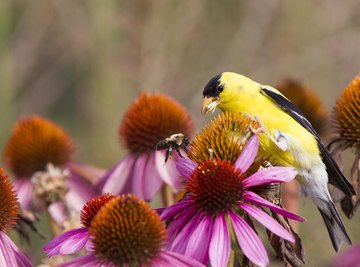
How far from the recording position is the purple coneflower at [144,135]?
137 inches

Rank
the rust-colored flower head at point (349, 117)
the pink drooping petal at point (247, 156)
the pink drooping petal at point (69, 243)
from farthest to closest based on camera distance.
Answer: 1. the rust-colored flower head at point (349, 117)
2. the pink drooping petal at point (247, 156)
3. the pink drooping petal at point (69, 243)

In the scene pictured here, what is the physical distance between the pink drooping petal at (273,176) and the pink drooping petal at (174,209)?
19 centimetres

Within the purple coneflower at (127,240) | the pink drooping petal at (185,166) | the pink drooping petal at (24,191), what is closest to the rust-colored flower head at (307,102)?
the pink drooping petal at (24,191)

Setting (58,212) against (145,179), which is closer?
(145,179)

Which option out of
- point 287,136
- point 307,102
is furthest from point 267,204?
point 307,102

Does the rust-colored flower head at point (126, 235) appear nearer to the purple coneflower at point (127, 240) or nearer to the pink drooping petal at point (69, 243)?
the purple coneflower at point (127, 240)

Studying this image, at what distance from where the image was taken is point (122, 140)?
387 centimetres

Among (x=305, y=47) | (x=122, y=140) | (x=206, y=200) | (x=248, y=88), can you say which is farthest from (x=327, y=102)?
(x=206, y=200)

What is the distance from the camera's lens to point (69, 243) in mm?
2049

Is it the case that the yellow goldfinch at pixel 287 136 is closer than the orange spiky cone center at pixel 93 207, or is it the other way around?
the orange spiky cone center at pixel 93 207

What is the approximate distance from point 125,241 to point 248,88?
1.15m

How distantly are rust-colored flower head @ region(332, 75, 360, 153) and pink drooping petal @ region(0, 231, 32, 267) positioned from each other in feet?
4.48

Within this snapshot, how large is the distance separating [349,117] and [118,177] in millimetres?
1092

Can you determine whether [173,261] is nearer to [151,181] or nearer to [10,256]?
[10,256]
